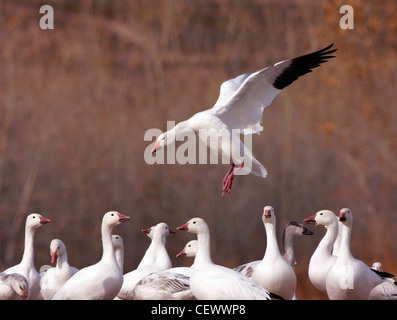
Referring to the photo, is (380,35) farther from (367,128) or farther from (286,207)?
(286,207)

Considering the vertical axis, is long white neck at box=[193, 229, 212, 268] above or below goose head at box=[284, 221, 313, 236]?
below

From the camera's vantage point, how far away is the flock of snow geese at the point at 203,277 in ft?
17.7

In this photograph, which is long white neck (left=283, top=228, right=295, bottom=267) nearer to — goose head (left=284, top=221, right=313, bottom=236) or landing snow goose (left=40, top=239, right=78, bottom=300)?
goose head (left=284, top=221, right=313, bottom=236)

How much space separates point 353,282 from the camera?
19.2ft

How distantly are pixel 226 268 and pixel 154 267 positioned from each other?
65.1 inches


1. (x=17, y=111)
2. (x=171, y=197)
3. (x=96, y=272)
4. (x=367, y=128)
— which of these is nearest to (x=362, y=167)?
(x=367, y=128)

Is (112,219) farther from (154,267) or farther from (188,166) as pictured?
(188,166)

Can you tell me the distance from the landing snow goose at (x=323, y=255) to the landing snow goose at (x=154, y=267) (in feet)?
4.19

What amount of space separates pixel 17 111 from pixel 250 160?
652cm

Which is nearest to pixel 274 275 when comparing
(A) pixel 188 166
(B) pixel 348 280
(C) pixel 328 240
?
(B) pixel 348 280

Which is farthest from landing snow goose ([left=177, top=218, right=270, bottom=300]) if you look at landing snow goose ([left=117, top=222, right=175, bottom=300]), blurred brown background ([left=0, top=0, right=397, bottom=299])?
blurred brown background ([left=0, top=0, right=397, bottom=299])

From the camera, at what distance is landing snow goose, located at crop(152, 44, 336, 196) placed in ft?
22.1

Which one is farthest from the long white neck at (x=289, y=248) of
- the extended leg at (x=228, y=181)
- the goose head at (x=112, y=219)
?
the goose head at (x=112, y=219)

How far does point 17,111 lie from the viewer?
41.7 ft
